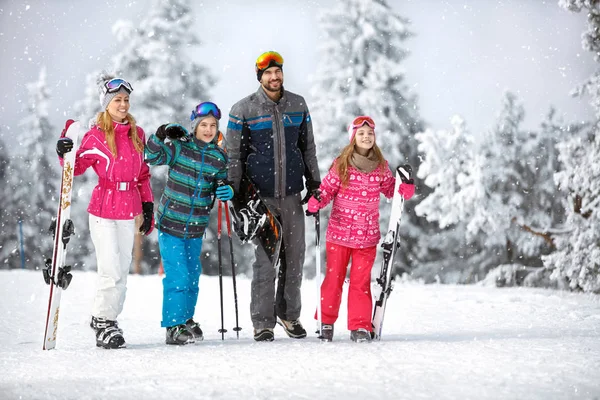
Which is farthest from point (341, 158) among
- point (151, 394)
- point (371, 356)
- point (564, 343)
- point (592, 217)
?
point (592, 217)

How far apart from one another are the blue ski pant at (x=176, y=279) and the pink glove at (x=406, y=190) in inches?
68.1

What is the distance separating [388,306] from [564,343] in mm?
3193

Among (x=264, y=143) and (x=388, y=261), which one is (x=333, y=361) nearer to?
(x=388, y=261)

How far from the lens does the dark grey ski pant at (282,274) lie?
523 cm

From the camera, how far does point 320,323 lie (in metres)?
5.20

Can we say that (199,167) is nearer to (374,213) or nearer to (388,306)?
(374,213)

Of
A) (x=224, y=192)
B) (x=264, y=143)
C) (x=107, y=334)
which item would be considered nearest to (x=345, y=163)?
(x=264, y=143)

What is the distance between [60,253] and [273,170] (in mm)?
1784

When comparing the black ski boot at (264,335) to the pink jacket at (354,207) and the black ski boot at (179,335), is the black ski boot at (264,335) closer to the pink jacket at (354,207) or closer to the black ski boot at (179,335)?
the black ski boot at (179,335)

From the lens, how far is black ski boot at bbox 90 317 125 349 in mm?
4809

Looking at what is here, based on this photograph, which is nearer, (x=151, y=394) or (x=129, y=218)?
(x=151, y=394)

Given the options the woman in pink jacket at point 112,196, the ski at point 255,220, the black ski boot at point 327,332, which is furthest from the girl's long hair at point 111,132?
the black ski boot at point 327,332

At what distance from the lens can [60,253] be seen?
492 centimetres

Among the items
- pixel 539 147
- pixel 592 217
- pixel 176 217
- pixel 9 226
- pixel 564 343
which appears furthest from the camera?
pixel 9 226
